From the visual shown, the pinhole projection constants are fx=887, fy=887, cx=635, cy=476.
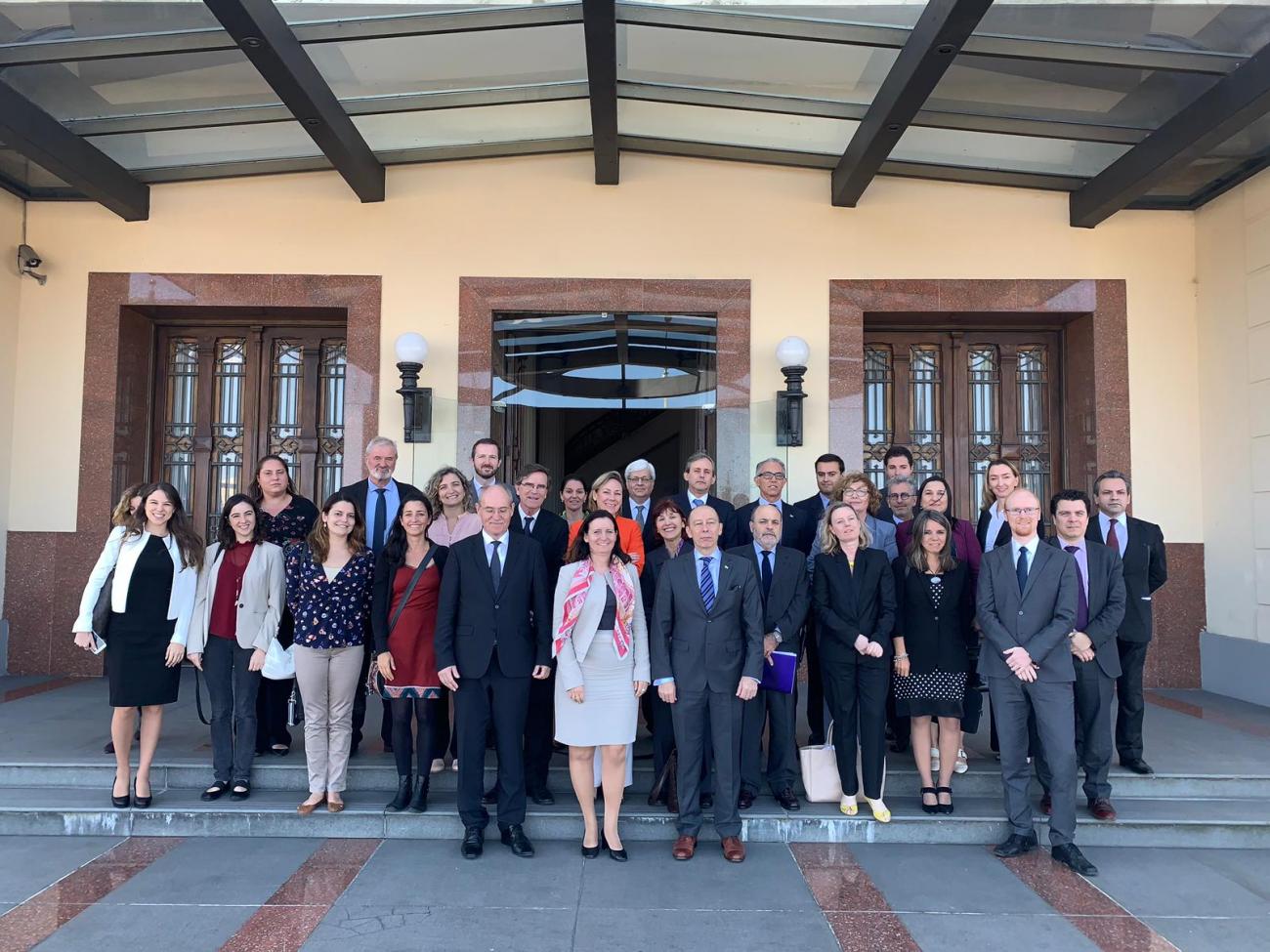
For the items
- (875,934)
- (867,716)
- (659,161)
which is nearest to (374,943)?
(875,934)

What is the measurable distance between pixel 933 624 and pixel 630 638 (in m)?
1.59

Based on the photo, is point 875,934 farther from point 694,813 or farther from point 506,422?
point 506,422

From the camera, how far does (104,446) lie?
7.46 metres

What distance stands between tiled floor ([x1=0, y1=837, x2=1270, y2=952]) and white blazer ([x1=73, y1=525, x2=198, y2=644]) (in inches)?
43.0

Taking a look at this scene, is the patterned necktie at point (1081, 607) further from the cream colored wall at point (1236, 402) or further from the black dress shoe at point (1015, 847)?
the cream colored wall at point (1236, 402)

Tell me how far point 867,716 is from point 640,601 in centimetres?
131

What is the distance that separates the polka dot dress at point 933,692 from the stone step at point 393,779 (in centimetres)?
62

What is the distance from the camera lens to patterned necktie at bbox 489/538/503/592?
425cm

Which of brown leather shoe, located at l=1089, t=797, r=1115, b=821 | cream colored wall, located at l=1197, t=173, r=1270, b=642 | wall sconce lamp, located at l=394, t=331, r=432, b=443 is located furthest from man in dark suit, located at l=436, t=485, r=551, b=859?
cream colored wall, located at l=1197, t=173, r=1270, b=642

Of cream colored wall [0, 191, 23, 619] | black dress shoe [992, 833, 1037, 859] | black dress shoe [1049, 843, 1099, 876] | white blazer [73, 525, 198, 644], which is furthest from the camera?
cream colored wall [0, 191, 23, 619]

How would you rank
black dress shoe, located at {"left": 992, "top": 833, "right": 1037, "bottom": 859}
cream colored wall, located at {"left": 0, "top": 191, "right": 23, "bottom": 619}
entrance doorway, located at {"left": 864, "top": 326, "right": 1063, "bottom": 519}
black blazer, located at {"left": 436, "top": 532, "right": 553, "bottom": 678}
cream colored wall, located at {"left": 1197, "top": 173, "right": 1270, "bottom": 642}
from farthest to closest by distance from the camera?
entrance doorway, located at {"left": 864, "top": 326, "right": 1063, "bottom": 519} → cream colored wall, located at {"left": 0, "top": 191, "right": 23, "bottom": 619} → cream colored wall, located at {"left": 1197, "top": 173, "right": 1270, "bottom": 642} → black dress shoe, located at {"left": 992, "top": 833, "right": 1037, "bottom": 859} → black blazer, located at {"left": 436, "top": 532, "right": 553, "bottom": 678}

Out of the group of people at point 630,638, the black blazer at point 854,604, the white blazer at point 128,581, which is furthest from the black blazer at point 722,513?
the white blazer at point 128,581

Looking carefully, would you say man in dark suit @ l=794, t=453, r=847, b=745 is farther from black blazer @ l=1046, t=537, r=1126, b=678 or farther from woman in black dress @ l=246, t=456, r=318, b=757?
woman in black dress @ l=246, t=456, r=318, b=757

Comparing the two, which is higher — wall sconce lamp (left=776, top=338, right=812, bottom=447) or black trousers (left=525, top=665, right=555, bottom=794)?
wall sconce lamp (left=776, top=338, right=812, bottom=447)
